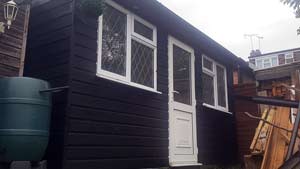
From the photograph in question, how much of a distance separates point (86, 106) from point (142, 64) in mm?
1488

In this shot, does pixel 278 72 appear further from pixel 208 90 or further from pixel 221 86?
pixel 221 86

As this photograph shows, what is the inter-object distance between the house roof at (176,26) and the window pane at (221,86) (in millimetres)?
264

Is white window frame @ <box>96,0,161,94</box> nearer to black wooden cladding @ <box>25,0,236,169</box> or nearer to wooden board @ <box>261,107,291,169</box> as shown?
black wooden cladding @ <box>25,0,236,169</box>

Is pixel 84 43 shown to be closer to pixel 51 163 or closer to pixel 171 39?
pixel 51 163

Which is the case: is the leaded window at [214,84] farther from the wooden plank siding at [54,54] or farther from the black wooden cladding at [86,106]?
the wooden plank siding at [54,54]

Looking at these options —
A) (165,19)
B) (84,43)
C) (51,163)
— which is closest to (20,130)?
(51,163)

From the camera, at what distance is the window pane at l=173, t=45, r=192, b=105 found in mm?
5975

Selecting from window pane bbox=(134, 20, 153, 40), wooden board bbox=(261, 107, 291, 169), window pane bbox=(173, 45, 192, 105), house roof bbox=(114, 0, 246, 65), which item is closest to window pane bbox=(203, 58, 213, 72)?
house roof bbox=(114, 0, 246, 65)

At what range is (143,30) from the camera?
17.2 feet

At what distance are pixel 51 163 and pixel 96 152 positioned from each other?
1.74 feet

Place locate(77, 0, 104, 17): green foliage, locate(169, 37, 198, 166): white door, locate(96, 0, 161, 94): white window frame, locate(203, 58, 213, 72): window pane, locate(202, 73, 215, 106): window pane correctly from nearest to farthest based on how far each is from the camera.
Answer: locate(77, 0, 104, 17): green foliage < locate(96, 0, 161, 94): white window frame < locate(169, 37, 198, 166): white door < locate(202, 73, 215, 106): window pane < locate(203, 58, 213, 72): window pane

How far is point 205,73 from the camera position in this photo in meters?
7.13

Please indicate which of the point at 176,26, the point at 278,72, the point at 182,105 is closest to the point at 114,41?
the point at 176,26

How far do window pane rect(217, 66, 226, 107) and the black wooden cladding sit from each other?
9.61ft
